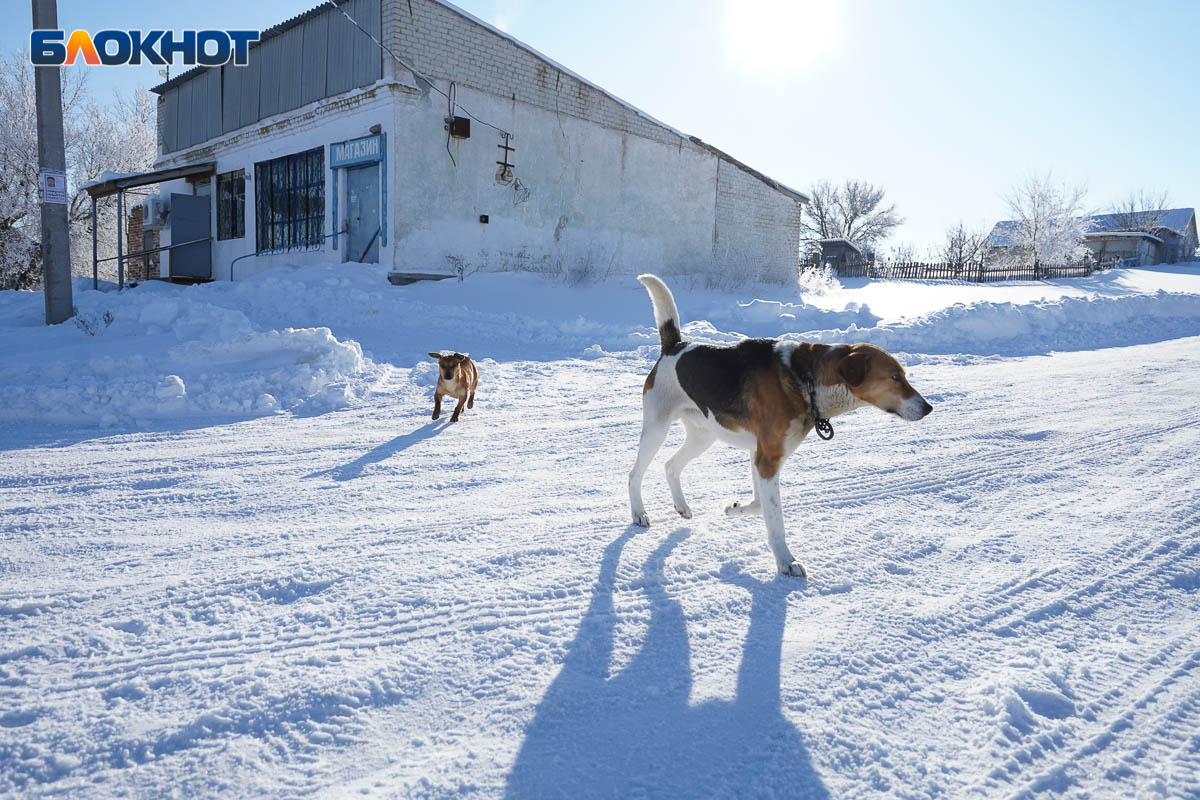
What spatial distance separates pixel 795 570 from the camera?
3277mm

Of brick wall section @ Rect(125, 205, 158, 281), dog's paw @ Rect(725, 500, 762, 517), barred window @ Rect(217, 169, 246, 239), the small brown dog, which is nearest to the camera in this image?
dog's paw @ Rect(725, 500, 762, 517)

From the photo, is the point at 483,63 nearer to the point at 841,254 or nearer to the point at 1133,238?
the point at 841,254

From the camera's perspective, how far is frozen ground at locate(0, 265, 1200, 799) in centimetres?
201

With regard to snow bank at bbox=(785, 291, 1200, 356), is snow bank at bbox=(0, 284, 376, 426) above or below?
below

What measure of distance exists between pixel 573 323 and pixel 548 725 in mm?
10600

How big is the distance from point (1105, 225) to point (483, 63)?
69.3 meters

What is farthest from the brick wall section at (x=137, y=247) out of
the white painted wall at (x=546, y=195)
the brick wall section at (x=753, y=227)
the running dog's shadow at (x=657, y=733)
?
the running dog's shadow at (x=657, y=733)

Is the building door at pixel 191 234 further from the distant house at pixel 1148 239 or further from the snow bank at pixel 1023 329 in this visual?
the distant house at pixel 1148 239

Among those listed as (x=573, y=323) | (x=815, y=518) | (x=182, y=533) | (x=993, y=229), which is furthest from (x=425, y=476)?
(x=993, y=229)

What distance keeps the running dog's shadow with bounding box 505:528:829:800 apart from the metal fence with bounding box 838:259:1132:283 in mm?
37572

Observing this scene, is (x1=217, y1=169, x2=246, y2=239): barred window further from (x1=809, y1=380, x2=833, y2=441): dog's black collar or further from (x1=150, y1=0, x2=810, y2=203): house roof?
(x1=809, y1=380, x2=833, y2=441): dog's black collar

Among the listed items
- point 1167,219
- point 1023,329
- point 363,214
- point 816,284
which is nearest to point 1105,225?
point 1167,219

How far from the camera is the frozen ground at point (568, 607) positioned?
201 centimetres

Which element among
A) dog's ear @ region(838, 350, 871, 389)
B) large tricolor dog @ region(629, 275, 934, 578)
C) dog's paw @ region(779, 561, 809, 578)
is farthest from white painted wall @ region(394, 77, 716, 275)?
dog's paw @ region(779, 561, 809, 578)
